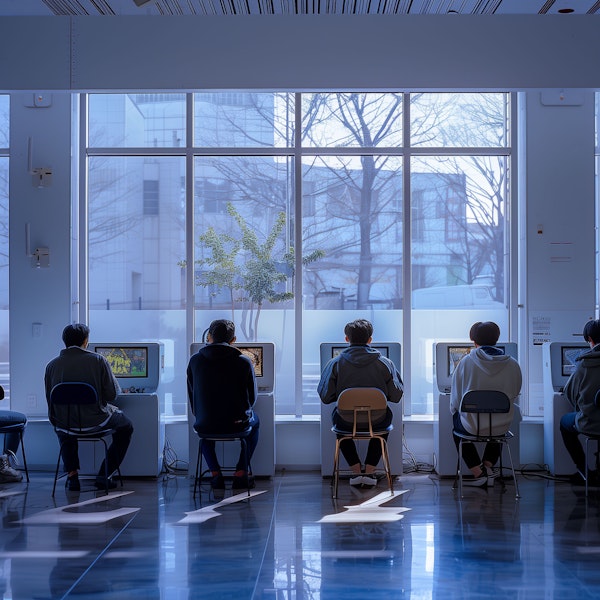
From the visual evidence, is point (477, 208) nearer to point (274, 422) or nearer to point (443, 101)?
point (443, 101)

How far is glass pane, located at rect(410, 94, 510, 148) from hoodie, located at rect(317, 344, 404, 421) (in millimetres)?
2329

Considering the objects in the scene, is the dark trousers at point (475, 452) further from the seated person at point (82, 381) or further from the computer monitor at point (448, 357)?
the seated person at point (82, 381)

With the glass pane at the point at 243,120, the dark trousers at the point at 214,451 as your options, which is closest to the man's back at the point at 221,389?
the dark trousers at the point at 214,451

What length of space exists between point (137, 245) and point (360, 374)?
102 inches

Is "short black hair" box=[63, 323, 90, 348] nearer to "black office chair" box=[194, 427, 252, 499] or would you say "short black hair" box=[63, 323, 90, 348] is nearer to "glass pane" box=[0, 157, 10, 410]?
"black office chair" box=[194, 427, 252, 499]

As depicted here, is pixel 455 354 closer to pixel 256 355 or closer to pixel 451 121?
pixel 256 355

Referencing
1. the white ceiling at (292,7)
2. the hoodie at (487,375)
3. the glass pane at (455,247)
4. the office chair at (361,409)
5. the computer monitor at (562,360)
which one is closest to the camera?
the white ceiling at (292,7)

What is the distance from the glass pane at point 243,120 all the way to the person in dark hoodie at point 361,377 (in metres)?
2.18

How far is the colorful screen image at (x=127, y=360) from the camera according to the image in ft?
20.3

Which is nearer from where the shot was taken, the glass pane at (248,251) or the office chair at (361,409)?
the office chair at (361,409)

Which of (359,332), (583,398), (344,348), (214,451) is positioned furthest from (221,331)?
(583,398)

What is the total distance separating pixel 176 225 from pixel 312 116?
5.24ft

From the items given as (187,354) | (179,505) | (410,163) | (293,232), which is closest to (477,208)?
(410,163)

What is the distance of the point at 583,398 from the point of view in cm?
538
